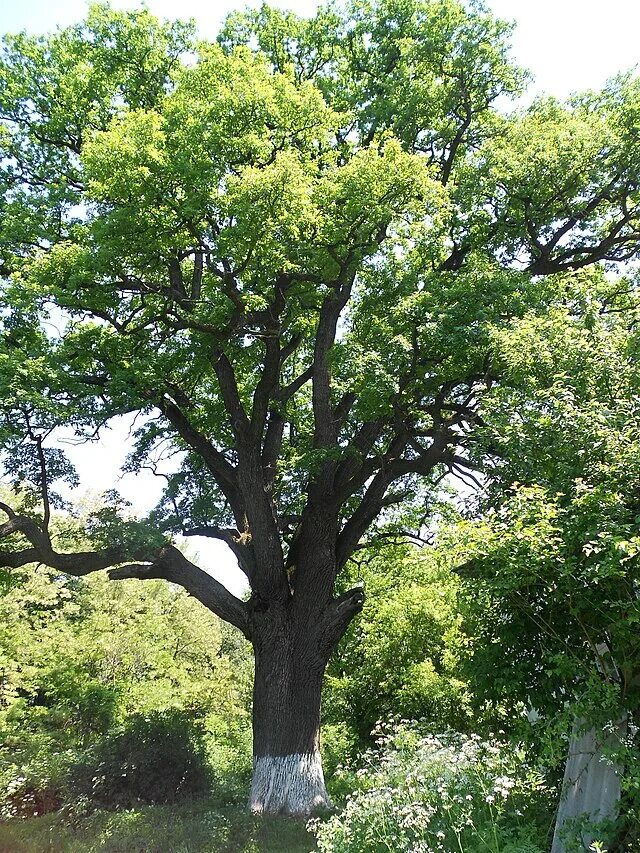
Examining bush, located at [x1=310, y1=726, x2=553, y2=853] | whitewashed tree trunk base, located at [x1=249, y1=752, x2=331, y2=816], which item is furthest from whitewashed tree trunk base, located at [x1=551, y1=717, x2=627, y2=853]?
whitewashed tree trunk base, located at [x1=249, y1=752, x2=331, y2=816]

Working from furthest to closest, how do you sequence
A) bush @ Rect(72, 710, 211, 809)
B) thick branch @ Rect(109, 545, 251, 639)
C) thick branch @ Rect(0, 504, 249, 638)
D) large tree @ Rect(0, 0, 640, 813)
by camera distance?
thick branch @ Rect(109, 545, 251, 639)
bush @ Rect(72, 710, 211, 809)
thick branch @ Rect(0, 504, 249, 638)
large tree @ Rect(0, 0, 640, 813)

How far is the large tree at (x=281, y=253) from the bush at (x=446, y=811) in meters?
4.13

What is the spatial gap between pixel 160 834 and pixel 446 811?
15.1 feet

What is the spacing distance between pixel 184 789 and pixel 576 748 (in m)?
7.82

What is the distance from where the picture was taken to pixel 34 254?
34.2ft

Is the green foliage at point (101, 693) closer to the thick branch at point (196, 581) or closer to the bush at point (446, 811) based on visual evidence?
the thick branch at point (196, 581)

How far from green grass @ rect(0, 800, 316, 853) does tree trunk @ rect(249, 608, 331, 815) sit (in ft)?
1.85

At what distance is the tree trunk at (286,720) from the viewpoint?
32.9 ft

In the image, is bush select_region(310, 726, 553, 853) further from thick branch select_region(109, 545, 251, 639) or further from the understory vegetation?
thick branch select_region(109, 545, 251, 639)

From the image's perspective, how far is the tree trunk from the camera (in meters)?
10.0

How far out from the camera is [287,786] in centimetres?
1004

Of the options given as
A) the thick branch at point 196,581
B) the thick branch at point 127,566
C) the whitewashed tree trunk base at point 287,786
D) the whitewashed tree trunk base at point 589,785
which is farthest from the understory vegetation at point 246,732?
the thick branch at point 196,581

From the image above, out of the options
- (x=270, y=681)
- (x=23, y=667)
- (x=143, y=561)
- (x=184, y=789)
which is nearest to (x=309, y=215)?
(x=143, y=561)

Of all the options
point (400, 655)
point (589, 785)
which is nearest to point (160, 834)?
point (589, 785)
